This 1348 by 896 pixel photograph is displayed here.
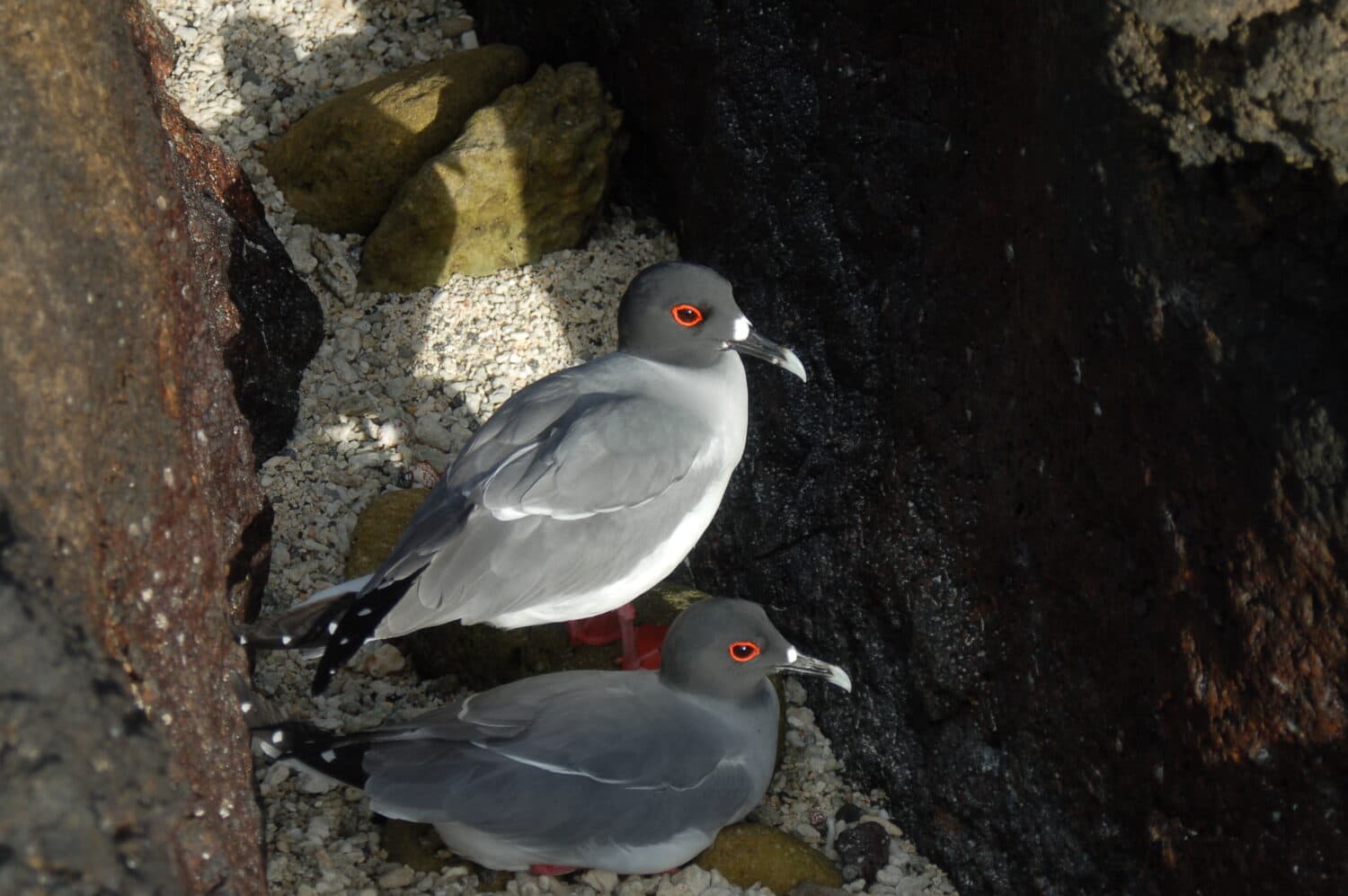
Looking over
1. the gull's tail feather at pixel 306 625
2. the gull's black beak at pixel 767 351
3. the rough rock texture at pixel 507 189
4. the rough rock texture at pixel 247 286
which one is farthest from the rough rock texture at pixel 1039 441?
the rough rock texture at pixel 247 286

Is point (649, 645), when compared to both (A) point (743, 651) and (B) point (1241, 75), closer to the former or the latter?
(A) point (743, 651)

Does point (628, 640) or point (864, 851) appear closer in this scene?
point (864, 851)

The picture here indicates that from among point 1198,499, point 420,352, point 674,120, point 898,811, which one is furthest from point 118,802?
point 674,120

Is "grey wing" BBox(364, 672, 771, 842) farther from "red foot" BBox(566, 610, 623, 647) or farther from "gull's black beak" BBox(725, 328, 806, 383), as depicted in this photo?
"gull's black beak" BBox(725, 328, 806, 383)

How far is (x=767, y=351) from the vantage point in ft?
12.7

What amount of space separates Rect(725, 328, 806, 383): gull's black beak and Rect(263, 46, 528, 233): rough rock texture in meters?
1.84

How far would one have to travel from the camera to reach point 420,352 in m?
4.91

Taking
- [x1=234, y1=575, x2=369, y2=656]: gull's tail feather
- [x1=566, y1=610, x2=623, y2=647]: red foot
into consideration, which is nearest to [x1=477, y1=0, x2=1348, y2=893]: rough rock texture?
[x1=566, y1=610, x2=623, y2=647]: red foot

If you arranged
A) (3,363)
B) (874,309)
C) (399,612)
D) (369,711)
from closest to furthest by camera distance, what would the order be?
(3,363) < (399,612) < (874,309) < (369,711)

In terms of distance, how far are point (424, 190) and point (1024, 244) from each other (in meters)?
2.61

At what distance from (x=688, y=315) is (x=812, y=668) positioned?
1.08 metres

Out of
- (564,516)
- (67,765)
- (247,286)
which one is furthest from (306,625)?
(67,765)

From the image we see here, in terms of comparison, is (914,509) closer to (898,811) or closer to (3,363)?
(898,811)

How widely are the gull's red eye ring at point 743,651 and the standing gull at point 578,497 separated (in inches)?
12.7
